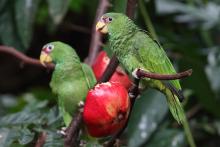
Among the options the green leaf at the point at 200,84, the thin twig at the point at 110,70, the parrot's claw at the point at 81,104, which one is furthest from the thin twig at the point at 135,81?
the green leaf at the point at 200,84

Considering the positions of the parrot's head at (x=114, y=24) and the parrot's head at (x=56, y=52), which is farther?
the parrot's head at (x=56, y=52)

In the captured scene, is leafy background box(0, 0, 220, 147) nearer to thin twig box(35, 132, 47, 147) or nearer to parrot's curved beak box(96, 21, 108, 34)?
thin twig box(35, 132, 47, 147)

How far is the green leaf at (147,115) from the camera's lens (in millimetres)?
1781

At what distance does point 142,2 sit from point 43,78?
1431mm

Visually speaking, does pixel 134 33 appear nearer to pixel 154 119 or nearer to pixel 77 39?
pixel 154 119

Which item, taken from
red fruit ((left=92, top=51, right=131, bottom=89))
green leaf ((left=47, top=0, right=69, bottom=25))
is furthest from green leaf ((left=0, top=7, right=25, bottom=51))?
red fruit ((left=92, top=51, right=131, bottom=89))

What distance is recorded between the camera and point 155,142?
1.80 m

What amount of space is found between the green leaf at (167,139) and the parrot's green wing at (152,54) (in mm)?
738

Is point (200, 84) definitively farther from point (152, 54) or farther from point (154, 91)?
point (152, 54)

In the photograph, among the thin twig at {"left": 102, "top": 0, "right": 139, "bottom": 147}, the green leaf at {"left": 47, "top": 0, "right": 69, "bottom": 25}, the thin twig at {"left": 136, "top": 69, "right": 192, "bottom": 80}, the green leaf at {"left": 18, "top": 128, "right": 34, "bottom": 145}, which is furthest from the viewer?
the green leaf at {"left": 47, "top": 0, "right": 69, "bottom": 25}

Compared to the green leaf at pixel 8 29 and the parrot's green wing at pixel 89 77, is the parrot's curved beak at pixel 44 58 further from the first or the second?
the green leaf at pixel 8 29

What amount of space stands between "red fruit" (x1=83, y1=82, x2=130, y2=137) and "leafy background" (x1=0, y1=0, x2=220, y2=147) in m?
0.16

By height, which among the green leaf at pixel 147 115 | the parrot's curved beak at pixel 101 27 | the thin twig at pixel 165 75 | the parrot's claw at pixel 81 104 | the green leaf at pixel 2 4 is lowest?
the green leaf at pixel 147 115

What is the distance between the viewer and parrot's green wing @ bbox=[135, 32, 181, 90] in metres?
1.08
